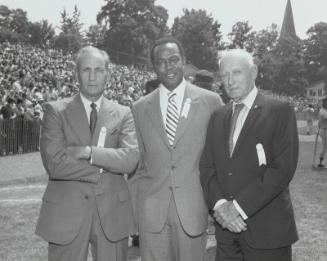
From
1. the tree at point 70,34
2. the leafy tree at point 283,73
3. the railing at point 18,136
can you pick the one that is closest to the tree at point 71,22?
the tree at point 70,34

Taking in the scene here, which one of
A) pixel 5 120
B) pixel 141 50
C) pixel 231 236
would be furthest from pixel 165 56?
pixel 141 50

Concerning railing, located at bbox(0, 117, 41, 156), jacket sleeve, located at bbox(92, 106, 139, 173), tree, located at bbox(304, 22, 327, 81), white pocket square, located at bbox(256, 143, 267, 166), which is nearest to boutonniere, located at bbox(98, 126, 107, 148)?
jacket sleeve, located at bbox(92, 106, 139, 173)

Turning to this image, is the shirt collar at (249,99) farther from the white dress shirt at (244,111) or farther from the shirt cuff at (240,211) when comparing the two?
the shirt cuff at (240,211)

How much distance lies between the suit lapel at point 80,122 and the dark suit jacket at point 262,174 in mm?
1016

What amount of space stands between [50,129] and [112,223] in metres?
0.89

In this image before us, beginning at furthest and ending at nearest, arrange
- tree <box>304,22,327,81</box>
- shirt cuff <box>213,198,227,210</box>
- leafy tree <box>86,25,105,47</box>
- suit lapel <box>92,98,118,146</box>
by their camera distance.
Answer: tree <box>304,22,327,81</box>
leafy tree <box>86,25,105,47</box>
suit lapel <box>92,98,118,146</box>
shirt cuff <box>213,198,227,210</box>

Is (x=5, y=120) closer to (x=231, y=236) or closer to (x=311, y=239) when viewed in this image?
(x=311, y=239)

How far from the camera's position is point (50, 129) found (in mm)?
3689

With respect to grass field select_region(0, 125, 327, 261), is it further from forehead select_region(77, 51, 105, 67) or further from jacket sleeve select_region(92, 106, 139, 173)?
forehead select_region(77, 51, 105, 67)

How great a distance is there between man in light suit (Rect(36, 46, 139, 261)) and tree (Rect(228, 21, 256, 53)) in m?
110

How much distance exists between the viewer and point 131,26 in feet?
309

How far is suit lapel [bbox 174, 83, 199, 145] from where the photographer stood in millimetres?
3879

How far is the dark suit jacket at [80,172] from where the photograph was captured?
357cm

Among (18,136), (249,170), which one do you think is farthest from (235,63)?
(18,136)
